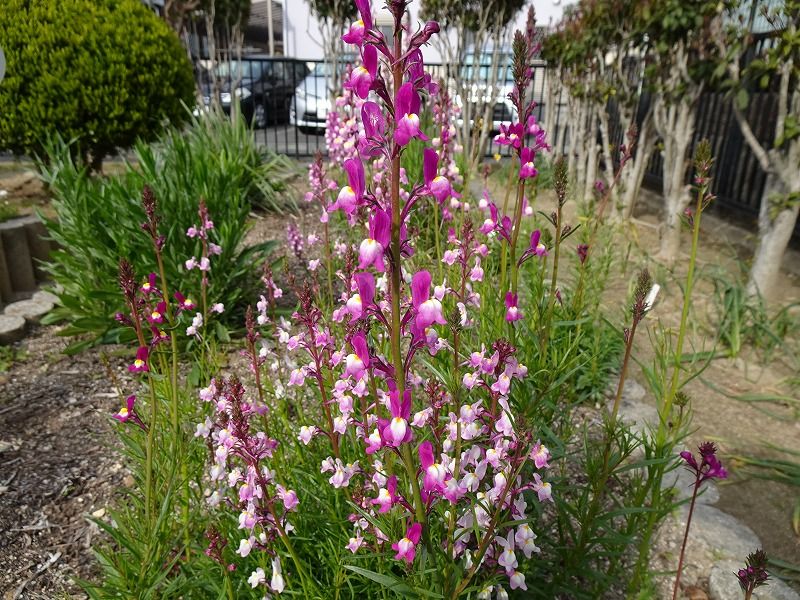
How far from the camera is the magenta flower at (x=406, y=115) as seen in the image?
1072 mm

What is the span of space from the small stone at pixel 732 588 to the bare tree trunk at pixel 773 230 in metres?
2.53

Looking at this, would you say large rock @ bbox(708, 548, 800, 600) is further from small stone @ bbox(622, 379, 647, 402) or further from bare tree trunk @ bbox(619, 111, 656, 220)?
bare tree trunk @ bbox(619, 111, 656, 220)

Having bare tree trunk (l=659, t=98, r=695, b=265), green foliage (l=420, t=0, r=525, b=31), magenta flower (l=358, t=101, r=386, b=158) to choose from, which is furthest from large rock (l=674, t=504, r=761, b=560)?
green foliage (l=420, t=0, r=525, b=31)

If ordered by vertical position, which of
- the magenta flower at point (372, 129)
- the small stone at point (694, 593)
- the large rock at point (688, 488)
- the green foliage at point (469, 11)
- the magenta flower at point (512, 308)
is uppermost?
the green foliage at point (469, 11)

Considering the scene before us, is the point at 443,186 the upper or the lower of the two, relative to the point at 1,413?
upper

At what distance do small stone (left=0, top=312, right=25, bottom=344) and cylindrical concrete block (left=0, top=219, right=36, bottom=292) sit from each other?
82cm

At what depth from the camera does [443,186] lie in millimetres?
1150

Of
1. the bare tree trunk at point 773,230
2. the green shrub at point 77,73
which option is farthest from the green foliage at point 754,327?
the green shrub at point 77,73

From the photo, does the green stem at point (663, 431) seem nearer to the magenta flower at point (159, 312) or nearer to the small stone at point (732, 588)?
the small stone at point (732, 588)

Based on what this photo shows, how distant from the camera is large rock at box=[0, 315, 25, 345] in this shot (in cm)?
404

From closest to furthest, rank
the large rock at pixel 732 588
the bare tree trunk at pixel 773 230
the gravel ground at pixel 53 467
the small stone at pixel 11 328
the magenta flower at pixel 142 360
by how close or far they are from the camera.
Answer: the magenta flower at pixel 142 360 → the large rock at pixel 732 588 → the gravel ground at pixel 53 467 → the small stone at pixel 11 328 → the bare tree trunk at pixel 773 230

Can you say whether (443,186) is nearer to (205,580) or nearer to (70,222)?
(205,580)

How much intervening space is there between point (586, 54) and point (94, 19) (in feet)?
17.6

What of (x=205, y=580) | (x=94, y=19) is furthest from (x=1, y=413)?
(x=94, y=19)
